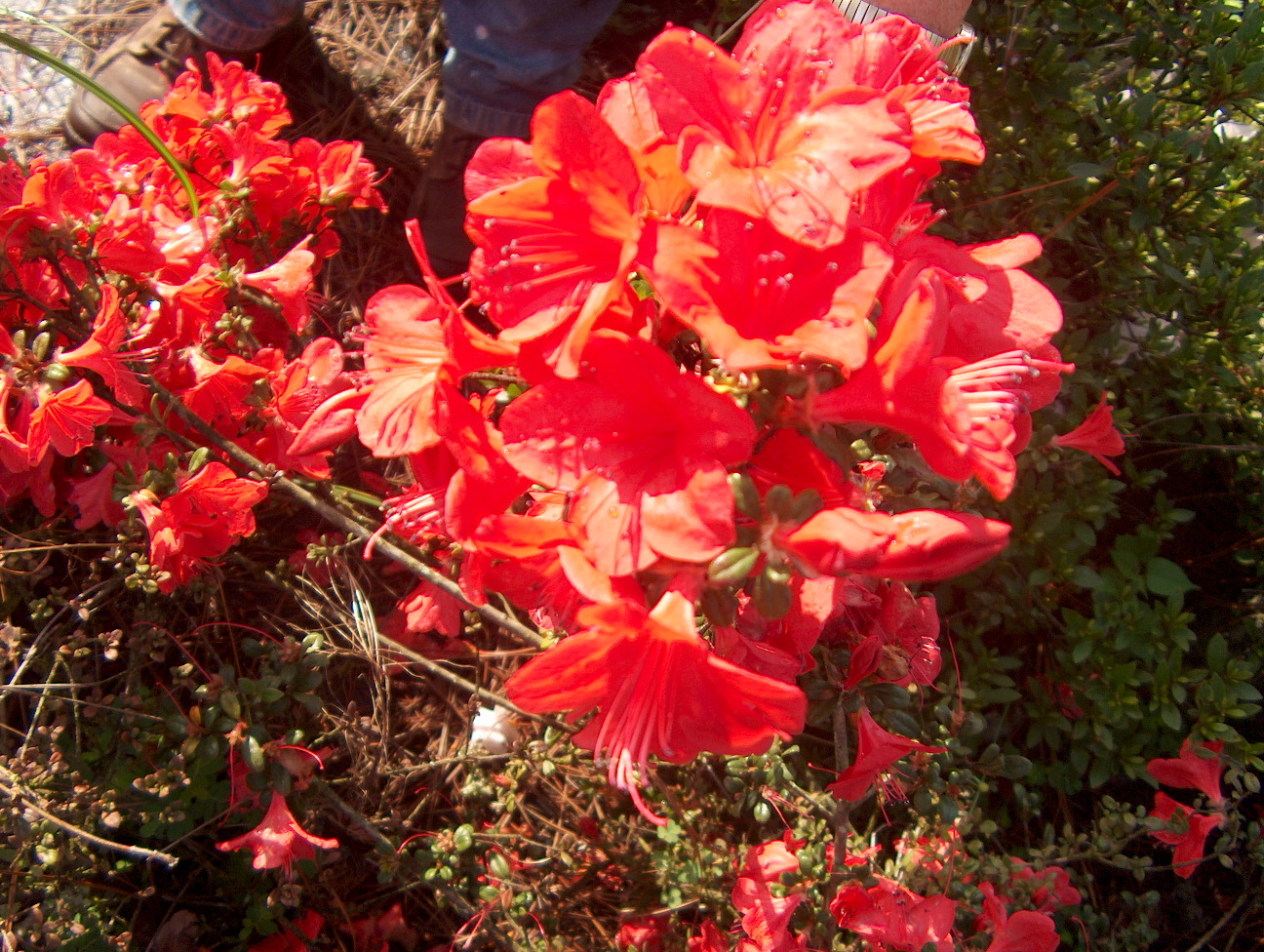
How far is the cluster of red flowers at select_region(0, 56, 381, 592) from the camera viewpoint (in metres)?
1.48

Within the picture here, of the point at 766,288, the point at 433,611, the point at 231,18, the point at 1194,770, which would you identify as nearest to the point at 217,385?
the point at 433,611

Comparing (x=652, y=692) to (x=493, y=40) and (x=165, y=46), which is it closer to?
(x=493, y=40)

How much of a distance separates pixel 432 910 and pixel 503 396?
5.47ft

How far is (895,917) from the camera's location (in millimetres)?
1762

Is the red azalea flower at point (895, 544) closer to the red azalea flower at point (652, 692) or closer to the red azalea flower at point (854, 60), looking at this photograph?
the red azalea flower at point (652, 692)

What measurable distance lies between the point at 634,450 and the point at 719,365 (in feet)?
0.65

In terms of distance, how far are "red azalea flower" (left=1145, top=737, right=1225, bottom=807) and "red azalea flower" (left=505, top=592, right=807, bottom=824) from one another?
172cm

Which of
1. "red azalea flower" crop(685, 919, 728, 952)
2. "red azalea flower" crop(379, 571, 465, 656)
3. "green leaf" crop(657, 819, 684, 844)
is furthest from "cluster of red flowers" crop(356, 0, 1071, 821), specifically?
"red azalea flower" crop(685, 919, 728, 952)

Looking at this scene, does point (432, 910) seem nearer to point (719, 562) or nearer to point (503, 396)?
point (503, 396)

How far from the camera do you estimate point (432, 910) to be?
7.57 ft

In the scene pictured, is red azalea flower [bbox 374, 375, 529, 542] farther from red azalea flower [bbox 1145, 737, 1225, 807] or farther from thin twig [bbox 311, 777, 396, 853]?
red azalea flower [bbox 1145, 737, 1225, 807]

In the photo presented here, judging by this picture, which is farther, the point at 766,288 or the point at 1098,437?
the point at 1098,437

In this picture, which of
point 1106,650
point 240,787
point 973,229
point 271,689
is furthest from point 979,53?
point 240,787

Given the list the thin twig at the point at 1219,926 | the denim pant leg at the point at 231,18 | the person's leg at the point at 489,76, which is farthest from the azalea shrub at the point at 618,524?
the denim pant leg at the point at 231,18
